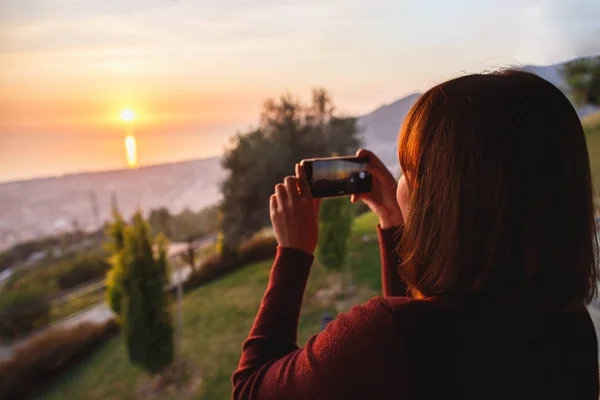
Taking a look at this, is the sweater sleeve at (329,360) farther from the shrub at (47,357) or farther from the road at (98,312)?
the shrub at (47,357)

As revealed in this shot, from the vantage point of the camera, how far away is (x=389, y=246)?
2.91ft

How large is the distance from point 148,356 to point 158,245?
1.42 feet

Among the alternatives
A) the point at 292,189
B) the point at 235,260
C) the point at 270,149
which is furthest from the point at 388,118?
the point at 292,189

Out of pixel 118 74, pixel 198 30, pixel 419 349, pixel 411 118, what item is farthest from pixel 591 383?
pixel 118 74

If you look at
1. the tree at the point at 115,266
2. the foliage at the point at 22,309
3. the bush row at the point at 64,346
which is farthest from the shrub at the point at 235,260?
the foliage at the point at 22,309

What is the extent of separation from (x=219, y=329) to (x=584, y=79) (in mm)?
1599

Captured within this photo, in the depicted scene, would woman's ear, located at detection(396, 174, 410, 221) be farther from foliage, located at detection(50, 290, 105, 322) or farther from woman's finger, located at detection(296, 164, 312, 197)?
foliage, located at detection(50, 290, 105, 322)

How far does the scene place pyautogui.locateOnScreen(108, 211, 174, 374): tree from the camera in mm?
2082

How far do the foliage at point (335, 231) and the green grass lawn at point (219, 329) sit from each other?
0.12 ft

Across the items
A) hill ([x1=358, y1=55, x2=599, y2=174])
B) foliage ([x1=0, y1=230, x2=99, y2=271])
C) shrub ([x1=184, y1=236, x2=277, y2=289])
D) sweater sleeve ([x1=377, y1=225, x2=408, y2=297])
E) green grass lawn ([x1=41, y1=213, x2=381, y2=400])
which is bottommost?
green grass lawn ([x1=41, y1=213, x2=381, y2=400])

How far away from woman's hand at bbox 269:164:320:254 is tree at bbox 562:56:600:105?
147cm

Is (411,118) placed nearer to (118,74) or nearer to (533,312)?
(533,312)

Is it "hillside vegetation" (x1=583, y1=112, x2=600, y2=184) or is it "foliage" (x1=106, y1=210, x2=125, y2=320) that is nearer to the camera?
"hillside vegetation" (x1=583, y1=112, x2=600, y2=184)

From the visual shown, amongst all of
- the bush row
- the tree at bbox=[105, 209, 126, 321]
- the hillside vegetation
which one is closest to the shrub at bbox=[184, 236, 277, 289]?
the bush row
